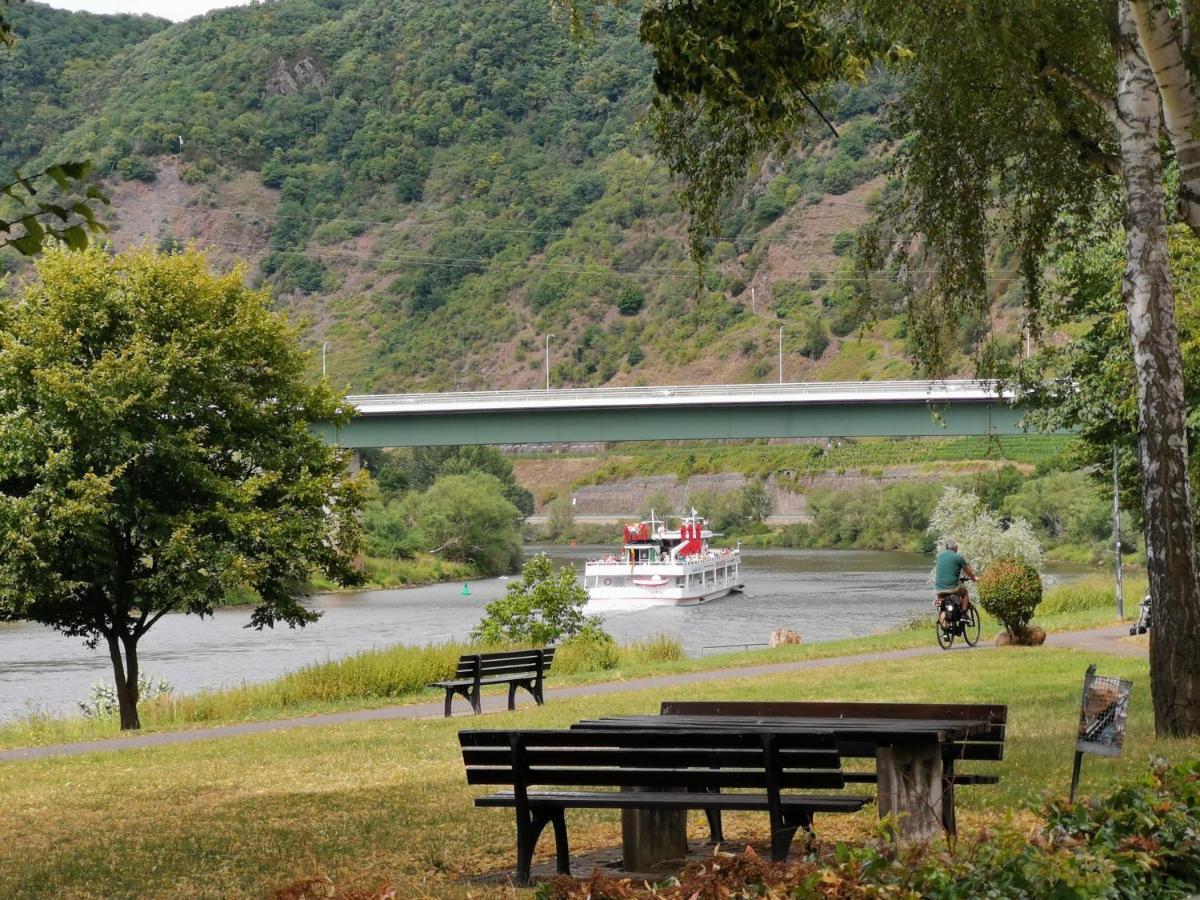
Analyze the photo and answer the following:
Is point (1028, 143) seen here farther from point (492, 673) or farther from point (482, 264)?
point (482, 264)

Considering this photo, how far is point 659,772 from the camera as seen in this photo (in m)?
6.67

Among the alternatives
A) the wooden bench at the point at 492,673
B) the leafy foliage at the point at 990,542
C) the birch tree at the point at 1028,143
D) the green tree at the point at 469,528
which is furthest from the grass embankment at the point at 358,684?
the green tree at the point at 469,528

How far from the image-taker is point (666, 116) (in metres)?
11.4

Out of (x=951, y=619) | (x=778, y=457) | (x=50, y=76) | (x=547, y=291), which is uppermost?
(x=50, y=76)

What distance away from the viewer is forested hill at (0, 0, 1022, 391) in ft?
391

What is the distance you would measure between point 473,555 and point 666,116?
70.6 m

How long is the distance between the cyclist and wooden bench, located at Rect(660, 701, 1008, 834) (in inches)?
605

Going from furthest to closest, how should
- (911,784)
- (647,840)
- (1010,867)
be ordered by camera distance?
(647,840) → (911,784) → (1010,867)

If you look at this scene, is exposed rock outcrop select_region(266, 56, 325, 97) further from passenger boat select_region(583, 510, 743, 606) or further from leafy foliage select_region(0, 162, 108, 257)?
leafy foliage select_region(0, 162, 108, 257)

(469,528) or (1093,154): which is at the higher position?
(1093,154)

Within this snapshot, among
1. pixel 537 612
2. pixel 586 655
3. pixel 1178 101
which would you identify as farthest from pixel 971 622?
pixel 1178 101

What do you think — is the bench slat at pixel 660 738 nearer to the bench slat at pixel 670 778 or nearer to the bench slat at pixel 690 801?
the bench slat at pixel 670 778

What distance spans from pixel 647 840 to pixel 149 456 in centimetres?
1844

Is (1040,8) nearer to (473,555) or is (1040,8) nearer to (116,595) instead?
(116,595)
